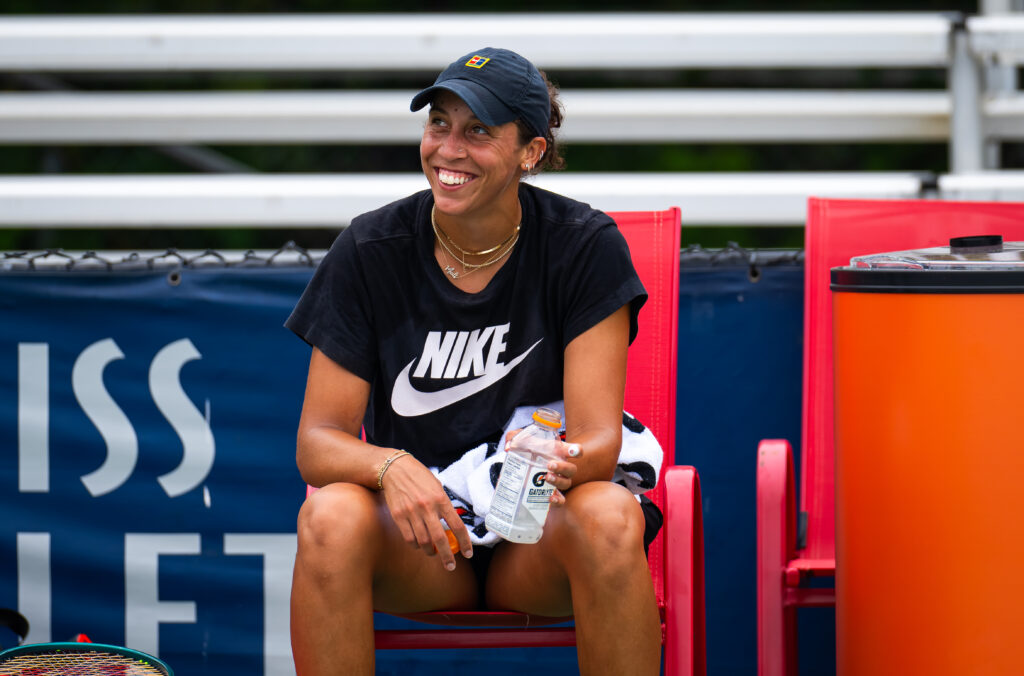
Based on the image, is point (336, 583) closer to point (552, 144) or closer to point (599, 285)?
point (599, 285)

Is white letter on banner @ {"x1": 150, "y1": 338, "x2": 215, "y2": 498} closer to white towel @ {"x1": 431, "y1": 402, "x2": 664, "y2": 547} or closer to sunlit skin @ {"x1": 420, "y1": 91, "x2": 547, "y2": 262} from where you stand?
white towel @ {"x1": 431, "y1": 402, "x2": 664, "y2": 547}

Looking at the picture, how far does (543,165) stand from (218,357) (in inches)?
41.1

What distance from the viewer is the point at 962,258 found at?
1884 millimetres

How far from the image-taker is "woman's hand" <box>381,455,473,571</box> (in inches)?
71.0

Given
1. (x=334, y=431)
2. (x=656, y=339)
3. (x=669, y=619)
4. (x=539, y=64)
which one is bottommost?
(x=669, y=619)

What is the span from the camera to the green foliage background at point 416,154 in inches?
208

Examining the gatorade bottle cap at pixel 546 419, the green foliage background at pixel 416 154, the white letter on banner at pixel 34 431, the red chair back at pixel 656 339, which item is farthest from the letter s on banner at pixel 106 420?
the green foliage background at pixel 416 154

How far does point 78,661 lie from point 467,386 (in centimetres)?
80

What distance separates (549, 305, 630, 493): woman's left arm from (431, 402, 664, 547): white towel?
0.27ft

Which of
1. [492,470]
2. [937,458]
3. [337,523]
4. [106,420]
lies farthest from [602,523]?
[106,420]

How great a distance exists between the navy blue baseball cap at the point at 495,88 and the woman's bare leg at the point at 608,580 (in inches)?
25.1

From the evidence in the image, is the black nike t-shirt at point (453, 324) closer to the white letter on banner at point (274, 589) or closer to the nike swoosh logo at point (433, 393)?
the nike swoosh logo at point (433, 393)

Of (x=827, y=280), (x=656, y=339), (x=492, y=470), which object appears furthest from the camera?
(x=827, y=280)

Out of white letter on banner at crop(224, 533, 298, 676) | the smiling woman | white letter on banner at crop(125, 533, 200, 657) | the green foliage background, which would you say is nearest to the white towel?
the smiling woman
